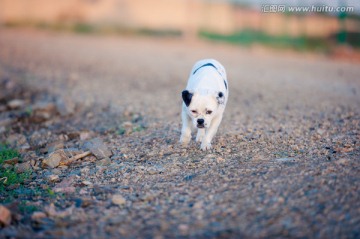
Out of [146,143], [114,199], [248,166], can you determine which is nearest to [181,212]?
[114,199]

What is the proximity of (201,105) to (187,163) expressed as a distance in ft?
2.92

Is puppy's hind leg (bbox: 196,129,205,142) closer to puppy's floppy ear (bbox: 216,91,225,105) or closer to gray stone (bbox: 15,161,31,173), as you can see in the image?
puppy's floppy ear (bbox: 216,91,225,105)

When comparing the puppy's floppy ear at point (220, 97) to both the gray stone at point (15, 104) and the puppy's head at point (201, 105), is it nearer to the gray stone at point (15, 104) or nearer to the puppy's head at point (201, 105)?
the puppy's head at point (201, 105)

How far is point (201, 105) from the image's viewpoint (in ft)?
21.2

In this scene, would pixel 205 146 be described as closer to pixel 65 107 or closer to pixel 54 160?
pixel 54 160

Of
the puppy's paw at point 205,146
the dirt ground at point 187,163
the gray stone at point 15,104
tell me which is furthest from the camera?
the gray stone at point 15,104

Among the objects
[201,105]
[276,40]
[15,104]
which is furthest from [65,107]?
[276,40]

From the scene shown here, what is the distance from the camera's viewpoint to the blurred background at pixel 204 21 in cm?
2323

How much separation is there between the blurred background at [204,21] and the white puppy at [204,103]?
615 inches

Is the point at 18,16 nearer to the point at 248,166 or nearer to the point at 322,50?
the point at 322,50

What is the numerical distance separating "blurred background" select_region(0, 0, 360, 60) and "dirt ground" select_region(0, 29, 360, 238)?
33.7 ft

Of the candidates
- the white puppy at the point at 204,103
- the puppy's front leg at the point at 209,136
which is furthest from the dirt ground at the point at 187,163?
the white puppy at the point at 204,103

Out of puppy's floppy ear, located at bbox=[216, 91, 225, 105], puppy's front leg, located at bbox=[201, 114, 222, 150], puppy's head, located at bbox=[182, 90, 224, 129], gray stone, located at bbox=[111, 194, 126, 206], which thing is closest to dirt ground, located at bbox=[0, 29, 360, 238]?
gray stone, located at bbox=[111, 194, 126, 206]

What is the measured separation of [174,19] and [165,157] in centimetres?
2685
